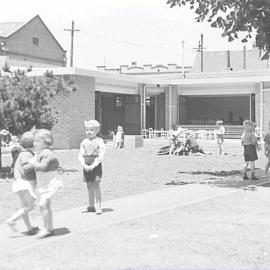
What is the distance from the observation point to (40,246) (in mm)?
7551

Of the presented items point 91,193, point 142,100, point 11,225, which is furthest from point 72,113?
point 11,225

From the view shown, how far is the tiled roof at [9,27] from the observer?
227 ft

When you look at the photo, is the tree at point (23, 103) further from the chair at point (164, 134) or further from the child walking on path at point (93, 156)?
the chair at point (164, 134)

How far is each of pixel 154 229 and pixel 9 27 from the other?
6575cm

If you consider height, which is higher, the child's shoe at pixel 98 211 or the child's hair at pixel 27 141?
the child's hair at pixel 27 141

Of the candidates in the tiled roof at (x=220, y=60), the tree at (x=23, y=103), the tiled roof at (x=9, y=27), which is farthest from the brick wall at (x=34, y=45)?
the tree at (x=23, y=103)

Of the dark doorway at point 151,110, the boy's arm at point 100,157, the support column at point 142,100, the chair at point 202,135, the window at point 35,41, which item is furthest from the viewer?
the window at point 35,41

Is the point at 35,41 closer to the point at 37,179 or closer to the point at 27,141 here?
the point at 27,141

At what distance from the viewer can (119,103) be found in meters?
42.8

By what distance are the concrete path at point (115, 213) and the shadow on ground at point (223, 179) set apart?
70cm

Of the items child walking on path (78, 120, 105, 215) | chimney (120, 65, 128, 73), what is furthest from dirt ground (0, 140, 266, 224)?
chimney (120, 65, 128, 73)

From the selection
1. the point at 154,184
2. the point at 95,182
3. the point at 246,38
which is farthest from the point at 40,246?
the point at 246,38

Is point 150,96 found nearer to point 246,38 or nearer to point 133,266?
point 246,38

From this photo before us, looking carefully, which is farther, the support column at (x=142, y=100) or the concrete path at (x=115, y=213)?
the support column at (x=142, y=100)
